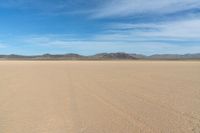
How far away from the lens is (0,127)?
18.2 ft

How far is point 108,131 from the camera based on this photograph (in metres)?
5.32

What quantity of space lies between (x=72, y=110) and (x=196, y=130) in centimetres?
303

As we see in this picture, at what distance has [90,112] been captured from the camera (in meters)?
6.95

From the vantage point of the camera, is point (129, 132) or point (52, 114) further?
point (52, 114)

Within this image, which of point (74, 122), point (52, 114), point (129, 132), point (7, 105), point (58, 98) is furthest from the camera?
point (58, 98)

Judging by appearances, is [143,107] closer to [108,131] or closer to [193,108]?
[193,108]

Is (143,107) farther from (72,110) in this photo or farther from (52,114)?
(52,114)

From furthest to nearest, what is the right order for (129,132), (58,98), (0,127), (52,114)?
(58,98)
(52,114)
(0,127)
(129,132)

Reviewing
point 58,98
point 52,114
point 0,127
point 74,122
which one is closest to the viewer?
point 0,127

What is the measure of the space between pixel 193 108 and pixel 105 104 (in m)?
2.27

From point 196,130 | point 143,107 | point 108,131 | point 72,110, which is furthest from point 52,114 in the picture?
point 196,130

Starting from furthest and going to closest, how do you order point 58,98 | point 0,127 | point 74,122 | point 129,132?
1. point 58,98
2. point 74,122
3. point 0,127
4. point 129,132

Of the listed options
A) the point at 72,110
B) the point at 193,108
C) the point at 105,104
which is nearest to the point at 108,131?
the point at 72,110

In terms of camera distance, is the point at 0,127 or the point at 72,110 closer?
the point at 0,127
